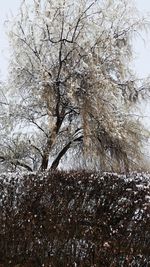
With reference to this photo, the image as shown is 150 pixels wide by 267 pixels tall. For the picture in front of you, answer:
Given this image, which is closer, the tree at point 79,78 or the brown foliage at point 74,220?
the brown foliage at point 74,220

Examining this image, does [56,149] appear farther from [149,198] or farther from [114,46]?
[149,198]

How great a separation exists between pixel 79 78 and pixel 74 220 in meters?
8.43

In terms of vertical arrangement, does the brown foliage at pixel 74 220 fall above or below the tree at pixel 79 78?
below

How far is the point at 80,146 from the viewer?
15.1m

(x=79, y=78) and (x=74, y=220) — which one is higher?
(x=79, y=78)

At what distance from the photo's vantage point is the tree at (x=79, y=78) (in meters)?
13.3

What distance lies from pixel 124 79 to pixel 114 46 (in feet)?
3.73

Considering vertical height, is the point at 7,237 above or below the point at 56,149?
below

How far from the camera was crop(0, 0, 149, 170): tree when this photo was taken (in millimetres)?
13336

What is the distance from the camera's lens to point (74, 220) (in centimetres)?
544

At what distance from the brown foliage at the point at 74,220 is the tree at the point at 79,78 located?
19.8ft

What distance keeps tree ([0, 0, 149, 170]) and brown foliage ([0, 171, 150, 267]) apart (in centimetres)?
605

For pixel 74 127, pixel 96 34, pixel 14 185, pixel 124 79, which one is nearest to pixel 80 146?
pixel 74 127

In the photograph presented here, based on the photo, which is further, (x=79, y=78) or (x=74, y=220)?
(x=79, y=78)
